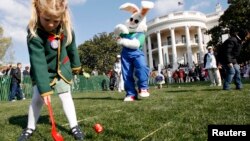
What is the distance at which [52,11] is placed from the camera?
3.90 metres

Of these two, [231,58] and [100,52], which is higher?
[100,52]

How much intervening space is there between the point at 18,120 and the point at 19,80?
10.8 meters

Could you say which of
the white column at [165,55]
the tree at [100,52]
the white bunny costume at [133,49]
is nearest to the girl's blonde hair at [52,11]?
the white bunny costume at [133,49]

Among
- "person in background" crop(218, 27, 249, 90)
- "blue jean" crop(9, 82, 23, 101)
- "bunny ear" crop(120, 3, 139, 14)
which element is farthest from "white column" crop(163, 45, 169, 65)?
"bunny ear" crop(120, 3, 139, 14)

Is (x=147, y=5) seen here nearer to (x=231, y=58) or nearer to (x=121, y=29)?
(x=121, y=29)

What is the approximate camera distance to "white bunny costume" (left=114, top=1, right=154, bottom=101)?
28.6 ft

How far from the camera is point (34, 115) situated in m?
4.55

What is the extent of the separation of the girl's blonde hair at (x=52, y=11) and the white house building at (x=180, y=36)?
57.8 meters

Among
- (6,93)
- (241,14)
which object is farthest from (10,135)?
(241,14)

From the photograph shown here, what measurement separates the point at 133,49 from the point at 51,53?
4.44 meters

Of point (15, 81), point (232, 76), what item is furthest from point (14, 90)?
point (232, 76)

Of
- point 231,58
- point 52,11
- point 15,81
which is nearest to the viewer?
point 52,11

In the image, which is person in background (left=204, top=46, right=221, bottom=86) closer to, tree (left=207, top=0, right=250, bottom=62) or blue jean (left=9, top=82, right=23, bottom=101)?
blue jean (left=9, top=82, right=23, bottom=101)

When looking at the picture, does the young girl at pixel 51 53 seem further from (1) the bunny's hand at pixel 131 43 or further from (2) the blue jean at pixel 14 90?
(2) the blue jean at pixel 14 90
